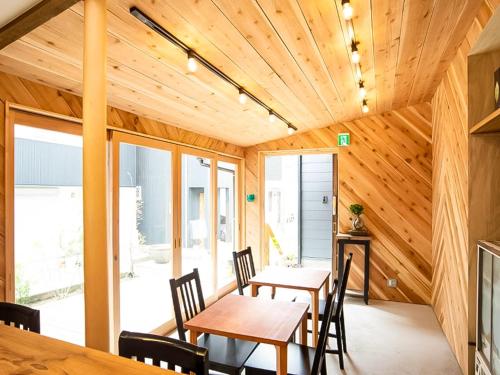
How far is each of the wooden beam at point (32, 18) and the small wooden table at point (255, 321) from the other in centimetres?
181

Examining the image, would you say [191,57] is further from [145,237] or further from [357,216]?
[357,216]

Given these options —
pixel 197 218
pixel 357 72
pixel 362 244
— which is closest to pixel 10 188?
pixel 197 218

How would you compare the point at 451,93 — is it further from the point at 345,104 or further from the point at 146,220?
the point at 146,220

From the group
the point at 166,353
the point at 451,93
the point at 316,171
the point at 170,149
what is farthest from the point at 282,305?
the point at 316,171

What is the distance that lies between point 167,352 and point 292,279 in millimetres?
1961

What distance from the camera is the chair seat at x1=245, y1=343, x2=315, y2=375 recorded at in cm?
201

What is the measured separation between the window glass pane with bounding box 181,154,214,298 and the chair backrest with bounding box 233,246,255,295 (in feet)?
3.02

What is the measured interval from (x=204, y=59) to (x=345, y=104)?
7.39 ft

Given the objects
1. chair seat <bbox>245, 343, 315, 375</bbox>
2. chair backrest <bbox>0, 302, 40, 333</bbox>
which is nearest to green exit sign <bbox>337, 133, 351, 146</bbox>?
chair seat <bbox>245, 343, 315, 375</bbox>

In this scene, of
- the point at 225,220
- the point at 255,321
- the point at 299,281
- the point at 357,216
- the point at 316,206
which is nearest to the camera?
the point at 255,321

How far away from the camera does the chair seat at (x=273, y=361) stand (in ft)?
6.58

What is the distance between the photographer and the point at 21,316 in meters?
1.53

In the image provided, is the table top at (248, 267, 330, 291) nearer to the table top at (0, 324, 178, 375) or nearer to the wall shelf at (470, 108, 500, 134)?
the wall shelf at (470, 108, 500, 134)

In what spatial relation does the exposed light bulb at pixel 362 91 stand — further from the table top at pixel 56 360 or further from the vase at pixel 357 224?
the table top at pixel 56 360
